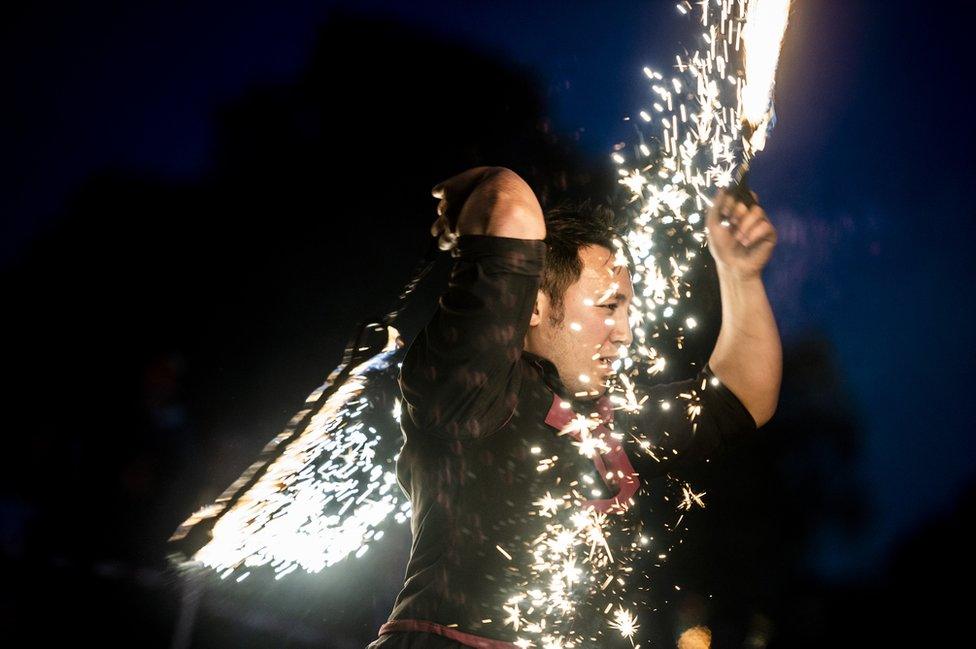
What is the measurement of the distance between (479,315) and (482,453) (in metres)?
0.51

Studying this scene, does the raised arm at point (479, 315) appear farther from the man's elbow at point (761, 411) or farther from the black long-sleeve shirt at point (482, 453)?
Answer: the man's elbow at point (761, 411)

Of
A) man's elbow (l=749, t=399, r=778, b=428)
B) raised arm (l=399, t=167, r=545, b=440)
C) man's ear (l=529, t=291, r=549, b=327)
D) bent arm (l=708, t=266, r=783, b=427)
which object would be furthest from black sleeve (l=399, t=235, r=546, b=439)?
man's elbow (l=749, t=399, r=778, b=428)

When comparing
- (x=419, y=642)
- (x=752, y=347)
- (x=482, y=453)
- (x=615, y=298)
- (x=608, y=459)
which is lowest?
(x=419, y=642)

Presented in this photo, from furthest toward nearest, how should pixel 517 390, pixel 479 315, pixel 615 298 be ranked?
pixel 615 298 → pixel 517 390 → pixel 479 315

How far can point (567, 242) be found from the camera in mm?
2102

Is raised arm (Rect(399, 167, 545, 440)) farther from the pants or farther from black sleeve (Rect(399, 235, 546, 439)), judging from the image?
the pants

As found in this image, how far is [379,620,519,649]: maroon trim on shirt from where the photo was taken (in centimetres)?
143

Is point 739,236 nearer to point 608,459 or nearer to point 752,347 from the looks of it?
point 752,347

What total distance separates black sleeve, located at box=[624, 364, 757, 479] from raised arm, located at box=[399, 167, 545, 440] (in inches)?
31.2

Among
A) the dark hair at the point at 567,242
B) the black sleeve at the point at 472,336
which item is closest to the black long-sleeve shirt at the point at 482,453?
the black sleeve at the point at 472,336

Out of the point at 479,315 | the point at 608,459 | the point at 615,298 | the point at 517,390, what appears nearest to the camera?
the point at 479,315

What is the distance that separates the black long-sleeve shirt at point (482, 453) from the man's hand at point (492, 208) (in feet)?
0.13

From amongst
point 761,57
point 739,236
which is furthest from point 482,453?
point 761,57

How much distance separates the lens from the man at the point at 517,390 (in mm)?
1337
